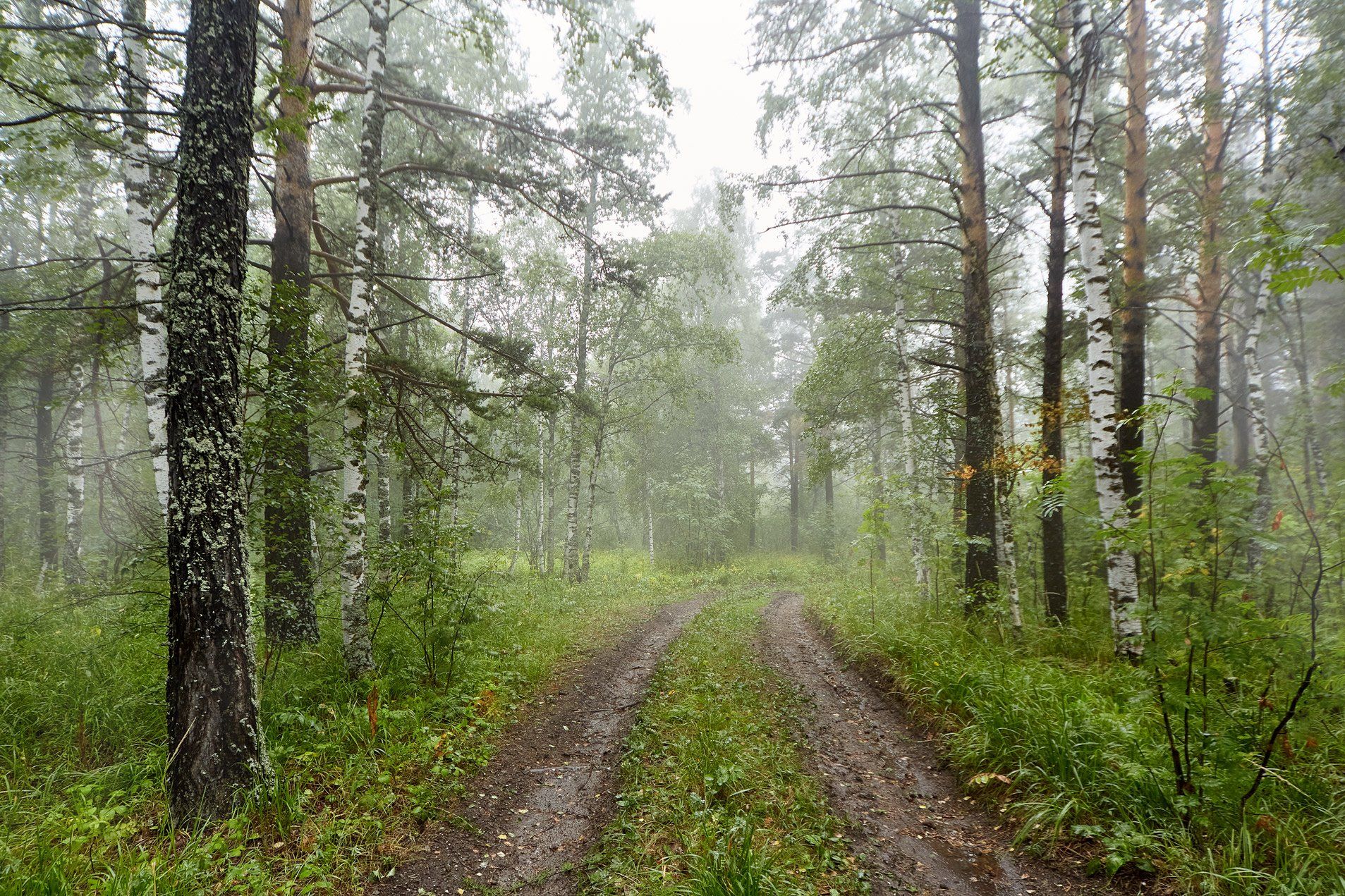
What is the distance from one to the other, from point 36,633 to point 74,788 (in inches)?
187

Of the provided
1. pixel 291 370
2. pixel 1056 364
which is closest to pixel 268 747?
pixel 291 370

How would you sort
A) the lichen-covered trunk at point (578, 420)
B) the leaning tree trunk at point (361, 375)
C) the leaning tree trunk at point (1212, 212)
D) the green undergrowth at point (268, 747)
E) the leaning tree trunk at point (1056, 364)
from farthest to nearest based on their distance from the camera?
the lichen-covered trunk at point (578, 420), the leaning tree trunk at point (1212, 212), the leaning tree trunk at point (1056, 364), the leaning tree trunk at point (361, 375), the green undergrowth at point (268, 747)

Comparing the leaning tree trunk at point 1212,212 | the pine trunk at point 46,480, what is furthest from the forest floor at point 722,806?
the pine trunk at point 46,480

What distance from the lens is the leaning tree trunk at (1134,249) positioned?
26.0 ft

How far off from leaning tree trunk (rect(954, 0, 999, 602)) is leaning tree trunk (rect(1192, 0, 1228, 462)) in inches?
168

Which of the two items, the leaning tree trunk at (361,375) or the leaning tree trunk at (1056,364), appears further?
the leaning tree trunk at (1056,364)

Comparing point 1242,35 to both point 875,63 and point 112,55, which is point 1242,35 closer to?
point 875,63

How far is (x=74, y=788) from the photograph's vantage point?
3.81 metres

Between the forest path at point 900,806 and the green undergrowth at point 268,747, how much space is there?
350cm

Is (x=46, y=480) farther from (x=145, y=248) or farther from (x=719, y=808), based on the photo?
(x=719, y=808)

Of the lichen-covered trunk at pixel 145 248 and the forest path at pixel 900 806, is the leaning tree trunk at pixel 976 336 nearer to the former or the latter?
the forest path at pixel 900 806

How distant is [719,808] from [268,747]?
A: 401cm

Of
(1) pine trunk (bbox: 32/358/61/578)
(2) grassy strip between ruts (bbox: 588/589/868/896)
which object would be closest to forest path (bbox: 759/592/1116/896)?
(2) grassy strip between ruts (bbox: 588/589/868/896)

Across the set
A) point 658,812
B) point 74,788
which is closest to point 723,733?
point 658,812
